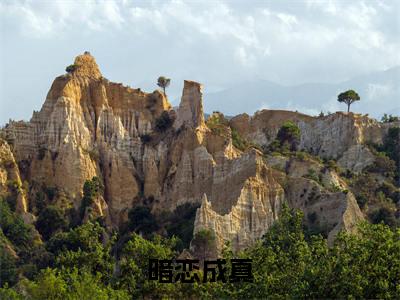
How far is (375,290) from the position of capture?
152ft

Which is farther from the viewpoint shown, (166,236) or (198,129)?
(198,129)

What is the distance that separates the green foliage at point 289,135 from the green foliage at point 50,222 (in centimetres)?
2290

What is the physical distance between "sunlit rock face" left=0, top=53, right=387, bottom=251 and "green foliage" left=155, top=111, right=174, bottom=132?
9 centimetres

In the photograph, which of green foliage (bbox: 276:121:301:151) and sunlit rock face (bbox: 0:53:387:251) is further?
green foliage (bbox: 276:121:301:151)

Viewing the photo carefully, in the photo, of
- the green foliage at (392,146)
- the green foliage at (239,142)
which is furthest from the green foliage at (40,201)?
the green foliage at (392,146)

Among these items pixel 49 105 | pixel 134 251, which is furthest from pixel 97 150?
pixel 134 251

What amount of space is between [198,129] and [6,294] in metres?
38.5

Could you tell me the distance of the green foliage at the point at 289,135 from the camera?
98.6 m

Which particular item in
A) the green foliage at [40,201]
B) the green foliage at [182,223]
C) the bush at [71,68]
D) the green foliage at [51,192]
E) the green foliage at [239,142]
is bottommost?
the green foliage at [182,223]

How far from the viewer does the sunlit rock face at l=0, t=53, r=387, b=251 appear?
8100cm

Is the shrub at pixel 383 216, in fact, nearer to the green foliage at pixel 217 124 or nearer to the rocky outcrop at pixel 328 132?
the rocky outcrop at pixel 328 132

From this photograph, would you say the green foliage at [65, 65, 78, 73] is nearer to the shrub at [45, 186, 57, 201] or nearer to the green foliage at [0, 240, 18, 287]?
the shrub at [45, 186, 57, 201]

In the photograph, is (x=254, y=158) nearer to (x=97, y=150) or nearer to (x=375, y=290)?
(x=97, y=150)

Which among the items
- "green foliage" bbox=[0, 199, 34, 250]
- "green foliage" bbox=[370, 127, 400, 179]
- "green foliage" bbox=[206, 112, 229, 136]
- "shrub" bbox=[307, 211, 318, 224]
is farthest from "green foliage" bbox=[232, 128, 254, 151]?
"green foliage" bbox=[0, 199, 34, 250]
